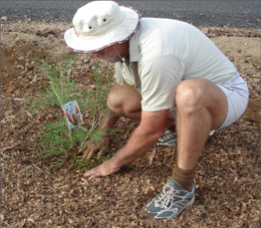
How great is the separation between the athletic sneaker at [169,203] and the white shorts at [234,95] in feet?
1.85

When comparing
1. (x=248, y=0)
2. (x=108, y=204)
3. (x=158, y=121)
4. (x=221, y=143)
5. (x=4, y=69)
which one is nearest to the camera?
(x=158, y=121)

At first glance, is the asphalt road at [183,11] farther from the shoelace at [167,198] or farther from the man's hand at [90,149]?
the shoelace at [167,198]

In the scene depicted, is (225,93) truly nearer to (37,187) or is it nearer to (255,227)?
(255,227)

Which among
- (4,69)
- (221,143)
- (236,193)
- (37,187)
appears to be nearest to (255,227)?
(236,193)

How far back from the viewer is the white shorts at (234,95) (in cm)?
191

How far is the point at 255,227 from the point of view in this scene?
187 centimetres

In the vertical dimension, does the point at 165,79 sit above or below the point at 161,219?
above

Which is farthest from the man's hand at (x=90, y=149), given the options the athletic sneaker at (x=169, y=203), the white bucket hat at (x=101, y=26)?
the white bucket hat at (x=101, y=26)

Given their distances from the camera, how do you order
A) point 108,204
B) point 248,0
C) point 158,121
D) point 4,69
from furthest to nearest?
point 248,0 → point 4,69 → point 108,204 → point 158,121

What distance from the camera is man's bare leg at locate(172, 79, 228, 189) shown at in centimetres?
166

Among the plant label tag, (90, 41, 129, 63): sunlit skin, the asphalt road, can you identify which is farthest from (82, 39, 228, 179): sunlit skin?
the asphalt road

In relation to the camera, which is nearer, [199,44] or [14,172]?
[199,44]

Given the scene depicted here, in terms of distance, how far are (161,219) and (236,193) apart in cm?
66

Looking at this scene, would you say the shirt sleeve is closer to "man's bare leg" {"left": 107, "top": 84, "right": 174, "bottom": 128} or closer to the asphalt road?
"man's bare leg" {"left": 107, "top": 84, "right": 174, "bottom": 128}
